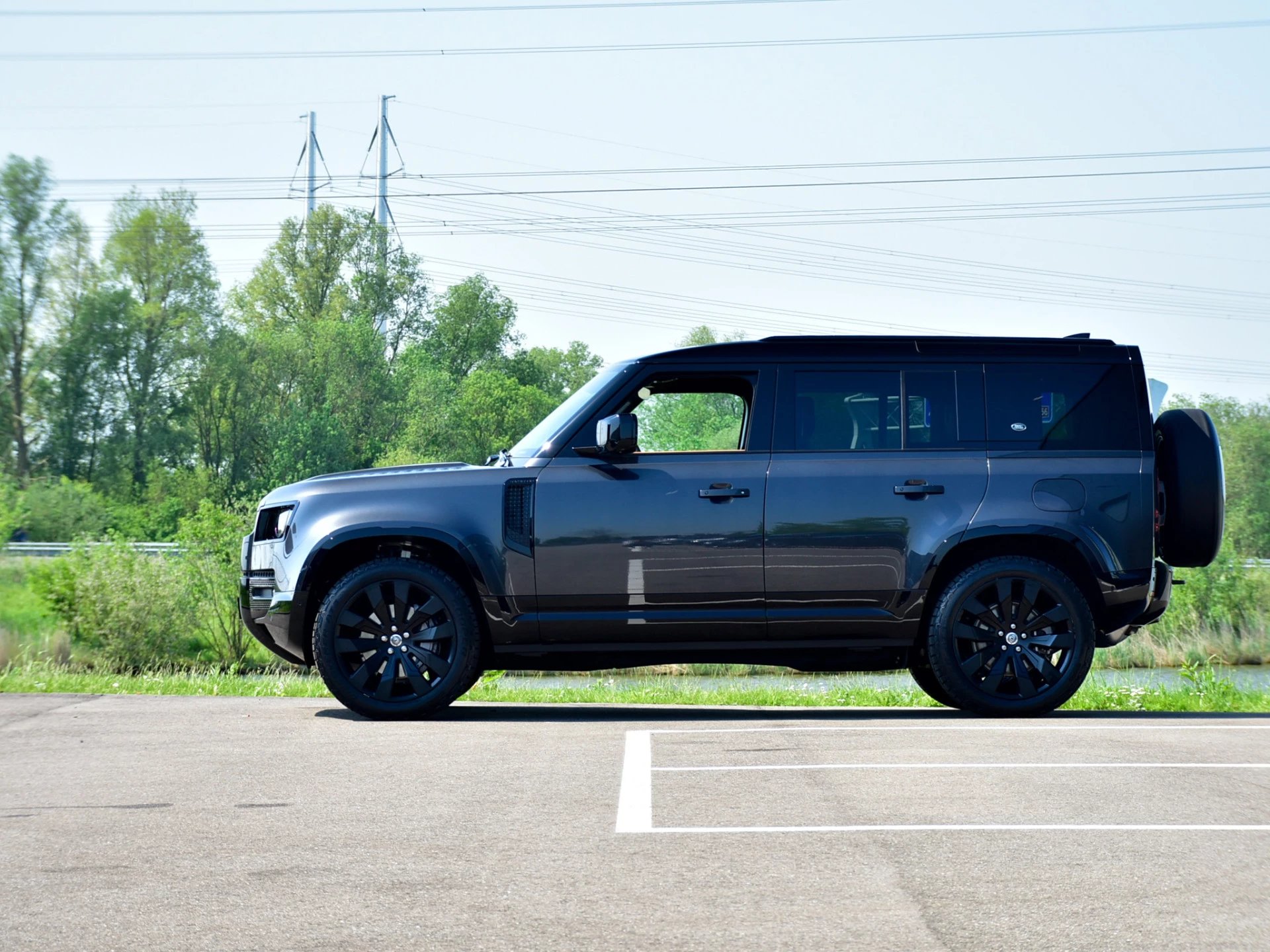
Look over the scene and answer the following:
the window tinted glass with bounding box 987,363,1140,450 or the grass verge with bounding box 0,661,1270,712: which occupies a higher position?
the window tinted glass with bounding box 987,363,1140,450

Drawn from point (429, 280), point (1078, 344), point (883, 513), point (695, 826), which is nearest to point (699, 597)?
point (883, 513)

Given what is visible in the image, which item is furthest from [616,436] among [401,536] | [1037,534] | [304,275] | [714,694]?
Answer: [304,275]

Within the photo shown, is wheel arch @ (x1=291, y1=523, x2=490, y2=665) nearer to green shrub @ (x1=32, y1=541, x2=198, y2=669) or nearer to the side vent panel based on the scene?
the side vent panel

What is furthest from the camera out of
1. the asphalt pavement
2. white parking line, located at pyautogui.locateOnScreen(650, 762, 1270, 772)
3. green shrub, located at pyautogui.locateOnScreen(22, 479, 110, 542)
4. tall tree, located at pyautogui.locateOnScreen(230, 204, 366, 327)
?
tall tree, located at pyautogui.locateOnScreen(230, 204, 366, 327)

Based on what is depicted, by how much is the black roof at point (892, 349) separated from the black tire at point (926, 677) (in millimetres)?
1812

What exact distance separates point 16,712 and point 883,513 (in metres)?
5.34

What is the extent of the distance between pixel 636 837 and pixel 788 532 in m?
3.82

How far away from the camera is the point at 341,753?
23.4 feet

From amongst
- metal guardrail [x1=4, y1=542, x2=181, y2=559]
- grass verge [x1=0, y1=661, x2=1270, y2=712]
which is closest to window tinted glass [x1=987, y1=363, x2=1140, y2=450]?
grass verge [x1=0, y1=661, x2=1270, y2=712]

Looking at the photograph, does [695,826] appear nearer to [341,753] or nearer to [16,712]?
[341,753]

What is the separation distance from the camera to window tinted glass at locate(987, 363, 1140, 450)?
8.97 m

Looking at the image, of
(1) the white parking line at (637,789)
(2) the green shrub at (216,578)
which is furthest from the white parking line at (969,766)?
(2) the green shrub at (216,578)

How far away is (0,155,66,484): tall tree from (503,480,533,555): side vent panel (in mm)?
54584

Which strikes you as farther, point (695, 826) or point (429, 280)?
point (429, 280)
